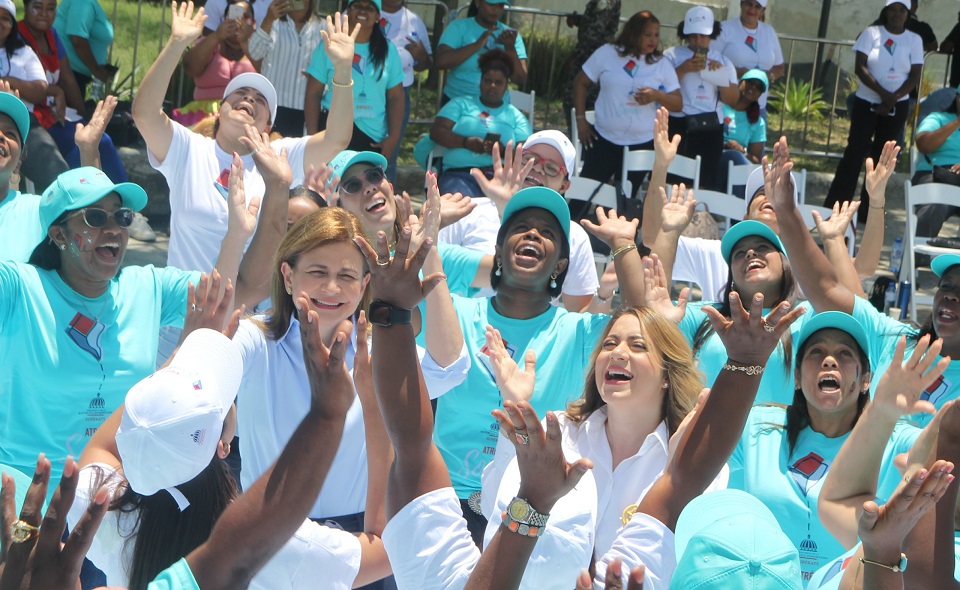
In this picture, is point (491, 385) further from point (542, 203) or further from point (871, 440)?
point (871, 440)

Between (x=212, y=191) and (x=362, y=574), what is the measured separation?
271 cm

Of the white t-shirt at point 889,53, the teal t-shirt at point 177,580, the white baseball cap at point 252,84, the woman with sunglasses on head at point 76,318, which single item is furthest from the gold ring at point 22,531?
the white t-shirt at point 889,53

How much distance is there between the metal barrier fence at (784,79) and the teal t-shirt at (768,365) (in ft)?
21.8

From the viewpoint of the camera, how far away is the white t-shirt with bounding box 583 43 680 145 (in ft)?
27.6

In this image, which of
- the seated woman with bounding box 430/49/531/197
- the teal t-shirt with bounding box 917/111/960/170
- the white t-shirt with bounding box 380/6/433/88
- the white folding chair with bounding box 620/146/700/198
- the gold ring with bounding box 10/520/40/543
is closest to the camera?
the gold ring with bounding box 10/520/40/543

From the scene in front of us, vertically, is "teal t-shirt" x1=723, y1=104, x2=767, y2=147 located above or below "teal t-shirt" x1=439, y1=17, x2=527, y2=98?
below

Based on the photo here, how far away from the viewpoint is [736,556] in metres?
1.99

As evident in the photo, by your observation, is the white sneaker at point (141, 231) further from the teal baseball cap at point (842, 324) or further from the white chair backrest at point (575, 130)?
the teal baseball cap at point (842, 324)

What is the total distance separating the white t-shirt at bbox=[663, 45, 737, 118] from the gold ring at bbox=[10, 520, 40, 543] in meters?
7.36

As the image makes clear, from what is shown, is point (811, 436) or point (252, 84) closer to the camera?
point (811, 436)

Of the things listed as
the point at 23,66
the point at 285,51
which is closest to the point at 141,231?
the point at 23,66

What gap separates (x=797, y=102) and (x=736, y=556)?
37.0ft

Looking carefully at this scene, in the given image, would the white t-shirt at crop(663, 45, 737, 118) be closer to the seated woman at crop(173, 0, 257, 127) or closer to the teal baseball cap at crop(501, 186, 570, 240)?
the seated woman at crop(173, 0, 257, 127)

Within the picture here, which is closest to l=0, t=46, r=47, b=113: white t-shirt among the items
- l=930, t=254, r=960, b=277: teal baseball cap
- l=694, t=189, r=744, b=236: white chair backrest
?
l=694, t=189, r=744, b=236: white chair backrest
